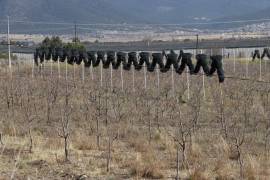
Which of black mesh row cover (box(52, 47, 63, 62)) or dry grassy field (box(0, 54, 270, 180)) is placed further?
black mesh row cover (box(52, 47, 63, 62))

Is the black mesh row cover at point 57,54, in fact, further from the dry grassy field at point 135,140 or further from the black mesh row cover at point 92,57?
the dry grassy field at point 135,140

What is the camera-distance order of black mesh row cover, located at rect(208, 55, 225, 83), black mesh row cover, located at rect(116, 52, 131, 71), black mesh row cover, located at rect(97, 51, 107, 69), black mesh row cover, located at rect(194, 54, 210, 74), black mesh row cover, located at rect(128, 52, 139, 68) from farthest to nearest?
1. black mesh row cover, located at rect(97, 51, 107, 69)
2. black mesh row cover, located at rect(116, 52, 131, 71)
3. black mesh row cover, located at rect(128, 52, 139, 68)
4. black mesh row cover, located at rect(194, 54, 210, 74)
5. black mesh row cover, located at rect(208, 55, 225, 83)

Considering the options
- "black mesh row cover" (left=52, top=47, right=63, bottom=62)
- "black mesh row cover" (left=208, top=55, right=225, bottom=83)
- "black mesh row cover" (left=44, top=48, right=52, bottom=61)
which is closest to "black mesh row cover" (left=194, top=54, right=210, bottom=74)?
"black mesh row cover" (left=208, top=55, right=225, bottom=83)

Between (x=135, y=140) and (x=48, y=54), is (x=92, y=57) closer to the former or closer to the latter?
(x=48, y=54)

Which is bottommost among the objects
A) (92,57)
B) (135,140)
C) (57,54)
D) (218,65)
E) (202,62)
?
(135,140)

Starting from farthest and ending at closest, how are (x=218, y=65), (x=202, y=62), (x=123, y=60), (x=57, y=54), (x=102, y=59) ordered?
(x=57, y=54) < (x=102, y=59) < (x=123, y=60) < (x=202, y=62) < (x=218, y=65)

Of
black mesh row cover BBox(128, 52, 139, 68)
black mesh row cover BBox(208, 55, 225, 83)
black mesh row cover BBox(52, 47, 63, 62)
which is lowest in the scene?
black mesh row cover BBox(208, 55, 225, 83)

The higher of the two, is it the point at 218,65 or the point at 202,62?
the point at 202,62

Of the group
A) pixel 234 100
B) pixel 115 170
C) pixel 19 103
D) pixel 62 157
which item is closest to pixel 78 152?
pixel 62 157

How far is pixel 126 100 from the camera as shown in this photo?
82.6 feet

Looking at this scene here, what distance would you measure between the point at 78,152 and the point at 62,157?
0.88 metres

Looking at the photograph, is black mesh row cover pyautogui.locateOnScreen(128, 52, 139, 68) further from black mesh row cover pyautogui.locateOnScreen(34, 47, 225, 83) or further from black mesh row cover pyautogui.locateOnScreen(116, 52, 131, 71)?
black mesh row cover pyautogui.locateOnScreen(116, 52, 131, 71)

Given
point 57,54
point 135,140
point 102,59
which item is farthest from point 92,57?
point 135,140

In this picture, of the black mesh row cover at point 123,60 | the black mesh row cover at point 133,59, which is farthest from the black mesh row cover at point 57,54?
the black mesh row cover at point 133,59
